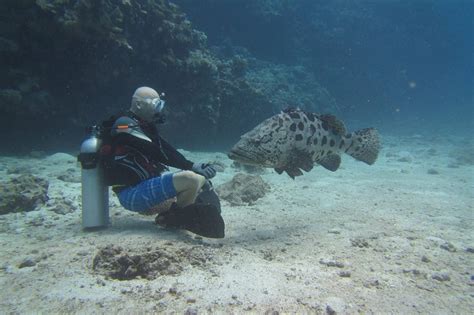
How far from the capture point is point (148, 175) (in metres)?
4.39

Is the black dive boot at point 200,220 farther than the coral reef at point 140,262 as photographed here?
Yes

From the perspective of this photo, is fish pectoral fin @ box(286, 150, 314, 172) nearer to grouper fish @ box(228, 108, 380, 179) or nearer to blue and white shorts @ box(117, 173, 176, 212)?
grouper fish @ box(228, 108, 380, 179)

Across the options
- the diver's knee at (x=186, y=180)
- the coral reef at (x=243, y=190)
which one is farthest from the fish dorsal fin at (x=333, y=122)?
the diver's knee at (x=186, y=180)

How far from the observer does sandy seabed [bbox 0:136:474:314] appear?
8.77 feet

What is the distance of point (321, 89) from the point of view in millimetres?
24422

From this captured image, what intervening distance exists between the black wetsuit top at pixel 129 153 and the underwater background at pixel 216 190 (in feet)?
2.40

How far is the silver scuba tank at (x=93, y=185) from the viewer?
14.1ft

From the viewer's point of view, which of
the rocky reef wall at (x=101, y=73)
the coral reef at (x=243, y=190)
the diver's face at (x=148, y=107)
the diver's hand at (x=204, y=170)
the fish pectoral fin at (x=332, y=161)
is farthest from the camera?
the rocky reef wall at (x=101, y=73)

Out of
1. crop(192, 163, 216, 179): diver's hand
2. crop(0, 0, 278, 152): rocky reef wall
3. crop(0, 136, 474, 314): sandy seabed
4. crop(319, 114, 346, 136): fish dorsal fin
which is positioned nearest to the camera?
crop(0, 136, 474, 314): sandy seabed

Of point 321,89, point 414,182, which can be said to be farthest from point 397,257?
point 321,89

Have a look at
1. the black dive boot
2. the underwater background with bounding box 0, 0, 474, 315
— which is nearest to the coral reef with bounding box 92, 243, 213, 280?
the underwater background with bounding box 0, 0, 474, 315

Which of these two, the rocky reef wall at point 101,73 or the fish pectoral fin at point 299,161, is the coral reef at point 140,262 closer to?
the fish pectoral fin at point 299,161

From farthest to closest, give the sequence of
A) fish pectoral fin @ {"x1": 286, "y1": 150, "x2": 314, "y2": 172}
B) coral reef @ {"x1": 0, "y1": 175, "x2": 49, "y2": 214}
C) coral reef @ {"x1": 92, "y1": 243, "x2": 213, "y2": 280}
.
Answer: coral reef @ {"x1": 0, "y1": 175, "x2": 49, "y2": 214}, fish pectoral fin @ {"x1": 286, "y1": 150, "x2": 314, "y2": 172}, coral reef @ {"x1": 92, "y1": 243, "x2": 213, "y2": 280}

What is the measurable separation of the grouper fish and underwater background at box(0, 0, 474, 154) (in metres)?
7.57
